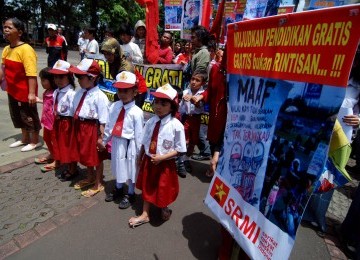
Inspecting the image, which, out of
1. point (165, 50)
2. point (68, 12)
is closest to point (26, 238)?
point (165, 50)

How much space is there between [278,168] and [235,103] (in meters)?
0.65

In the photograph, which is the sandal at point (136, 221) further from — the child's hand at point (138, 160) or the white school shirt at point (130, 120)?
the white school shirt at point (130, 120)

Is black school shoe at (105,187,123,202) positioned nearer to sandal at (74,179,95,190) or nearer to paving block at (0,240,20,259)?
sandal at (74,179,95,190)

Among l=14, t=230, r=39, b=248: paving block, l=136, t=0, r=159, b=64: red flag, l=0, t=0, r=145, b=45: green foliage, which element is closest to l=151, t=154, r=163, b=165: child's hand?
l=14, t=230, r=39, b=248: paving block

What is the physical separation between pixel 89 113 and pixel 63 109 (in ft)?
1.51

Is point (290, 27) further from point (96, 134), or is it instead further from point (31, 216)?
point (31, 216)

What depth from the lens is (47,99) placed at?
163 inches

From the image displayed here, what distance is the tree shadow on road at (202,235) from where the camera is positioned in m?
2.91

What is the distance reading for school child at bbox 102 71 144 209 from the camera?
320 cm

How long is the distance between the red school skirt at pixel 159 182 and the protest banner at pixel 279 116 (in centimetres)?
87

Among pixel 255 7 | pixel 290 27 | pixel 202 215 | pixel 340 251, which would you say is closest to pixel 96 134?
pixel 202 215

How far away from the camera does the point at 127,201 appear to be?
3.57m

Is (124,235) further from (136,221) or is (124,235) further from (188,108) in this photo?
(188,108)

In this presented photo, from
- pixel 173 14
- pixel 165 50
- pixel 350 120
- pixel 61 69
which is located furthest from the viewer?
pixel 173 14
